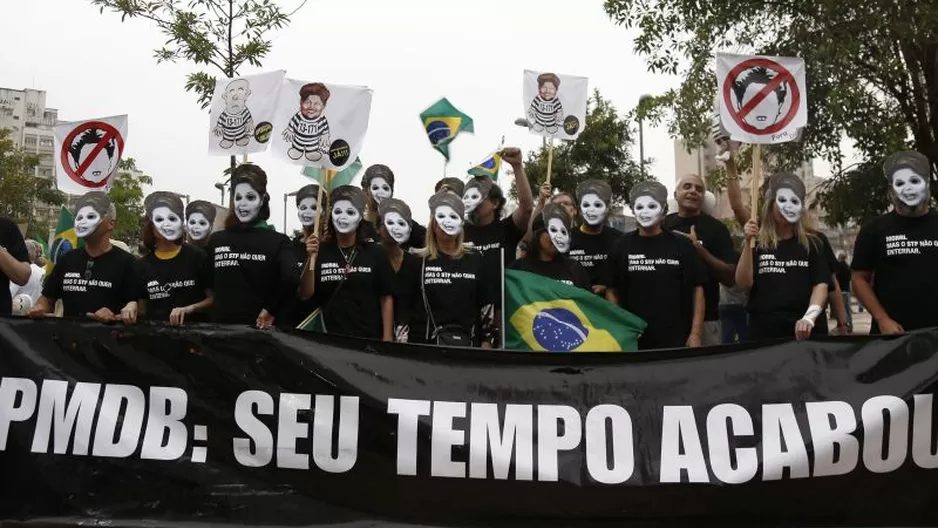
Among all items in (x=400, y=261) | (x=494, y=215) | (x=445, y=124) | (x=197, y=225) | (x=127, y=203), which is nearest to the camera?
(x=400, y=261)

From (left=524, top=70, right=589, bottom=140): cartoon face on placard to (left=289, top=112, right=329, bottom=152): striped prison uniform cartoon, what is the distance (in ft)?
8.94

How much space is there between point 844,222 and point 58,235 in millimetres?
10293

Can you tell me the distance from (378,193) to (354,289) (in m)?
1.41

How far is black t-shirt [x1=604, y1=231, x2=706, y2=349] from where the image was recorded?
6.01 meters

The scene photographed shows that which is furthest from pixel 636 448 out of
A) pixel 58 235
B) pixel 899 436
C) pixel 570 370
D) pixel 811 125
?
pixel 811 125

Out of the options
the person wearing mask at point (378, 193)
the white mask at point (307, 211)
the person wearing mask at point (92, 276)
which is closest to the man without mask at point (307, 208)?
the white mask at point (307, 211)

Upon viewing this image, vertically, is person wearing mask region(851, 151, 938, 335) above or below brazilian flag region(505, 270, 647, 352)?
above

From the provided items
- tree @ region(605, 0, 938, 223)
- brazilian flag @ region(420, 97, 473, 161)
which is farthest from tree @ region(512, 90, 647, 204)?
brazilian flag @ region(420, 97, 473, 161)

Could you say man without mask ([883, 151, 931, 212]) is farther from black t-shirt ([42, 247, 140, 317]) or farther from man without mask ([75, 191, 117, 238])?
man without mask ([75, 191, 117, 238])

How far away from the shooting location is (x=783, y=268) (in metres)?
5.70

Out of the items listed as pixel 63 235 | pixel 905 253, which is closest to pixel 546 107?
pixel 905 253

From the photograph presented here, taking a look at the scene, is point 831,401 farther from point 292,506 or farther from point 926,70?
point 926,70

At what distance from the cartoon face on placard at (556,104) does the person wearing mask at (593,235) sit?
1756 millimetres

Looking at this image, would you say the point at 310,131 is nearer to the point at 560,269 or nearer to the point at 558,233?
the point at 558,233
